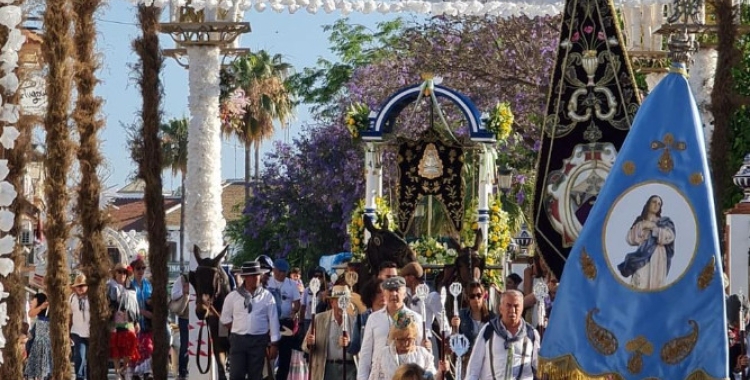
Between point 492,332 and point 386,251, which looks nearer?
point 492,332

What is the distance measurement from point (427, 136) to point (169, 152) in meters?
32.9

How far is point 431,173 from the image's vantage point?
27.1 metres

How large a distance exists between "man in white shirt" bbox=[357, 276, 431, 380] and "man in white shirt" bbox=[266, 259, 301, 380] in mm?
7667

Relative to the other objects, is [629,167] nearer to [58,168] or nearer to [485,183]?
[58,168]

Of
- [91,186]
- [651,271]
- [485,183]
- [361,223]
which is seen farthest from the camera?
[485,183]

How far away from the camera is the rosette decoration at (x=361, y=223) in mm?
26297

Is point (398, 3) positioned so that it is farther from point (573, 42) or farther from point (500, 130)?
point (500, 130)

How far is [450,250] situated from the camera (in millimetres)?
25625

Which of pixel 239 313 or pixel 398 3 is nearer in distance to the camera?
pixel 398 3

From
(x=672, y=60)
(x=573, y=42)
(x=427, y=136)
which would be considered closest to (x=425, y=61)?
(x=427, y=136)

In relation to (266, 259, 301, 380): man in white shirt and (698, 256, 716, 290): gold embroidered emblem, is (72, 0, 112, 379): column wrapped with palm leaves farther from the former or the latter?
(698, 256, 716, 290): gold embroidered emblem

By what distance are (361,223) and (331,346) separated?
969 centimetres

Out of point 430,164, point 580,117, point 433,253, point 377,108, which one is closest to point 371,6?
point 580,117

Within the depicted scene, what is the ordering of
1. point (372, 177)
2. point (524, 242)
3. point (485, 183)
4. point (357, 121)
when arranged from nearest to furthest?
1. point (485, 183)
2. point (372, 177)
3. point (357, 121)
4. point (524, 242)
